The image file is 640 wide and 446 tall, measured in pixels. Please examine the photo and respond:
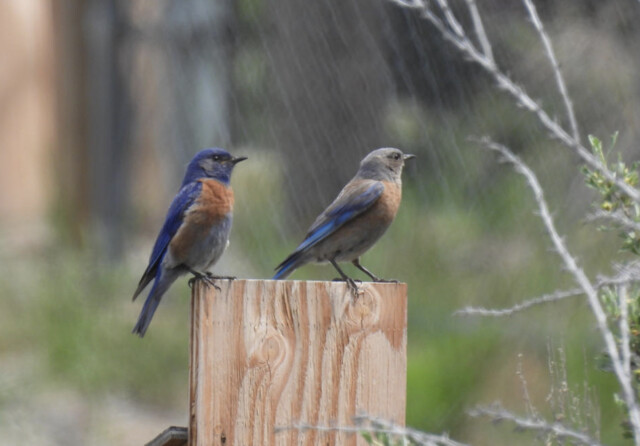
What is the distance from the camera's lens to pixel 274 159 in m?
5.04

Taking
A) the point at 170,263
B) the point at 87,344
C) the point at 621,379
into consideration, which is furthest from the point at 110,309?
the point at 621,379

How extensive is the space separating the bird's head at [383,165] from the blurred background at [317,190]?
0.28 metres

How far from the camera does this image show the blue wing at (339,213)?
4234mm

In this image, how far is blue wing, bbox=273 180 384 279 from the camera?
167 inches

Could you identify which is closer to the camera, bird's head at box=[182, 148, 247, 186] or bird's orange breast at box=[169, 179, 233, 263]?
bird's orange breast at box=[169, 179, 233, 263]

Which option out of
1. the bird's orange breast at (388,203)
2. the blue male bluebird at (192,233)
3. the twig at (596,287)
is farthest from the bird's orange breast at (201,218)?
the twig at (596,287)

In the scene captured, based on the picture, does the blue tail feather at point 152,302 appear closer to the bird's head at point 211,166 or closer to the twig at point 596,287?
the bird's head at point 211,166

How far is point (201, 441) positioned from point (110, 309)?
3.82 m

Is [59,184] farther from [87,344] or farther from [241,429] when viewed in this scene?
[241,429]

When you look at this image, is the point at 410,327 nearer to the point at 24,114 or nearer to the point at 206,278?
the point at 206,278

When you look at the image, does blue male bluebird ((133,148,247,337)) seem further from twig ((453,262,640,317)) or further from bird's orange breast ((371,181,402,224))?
twig ((453,262,640,317))

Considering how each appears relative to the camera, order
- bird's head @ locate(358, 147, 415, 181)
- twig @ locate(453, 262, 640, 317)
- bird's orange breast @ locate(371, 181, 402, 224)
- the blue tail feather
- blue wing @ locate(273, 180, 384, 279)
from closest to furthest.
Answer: twig @ locate(453, 262, 640, 317) → the blue tail feather → blue wing @ locate(273, 180, 384, 279) → bird's orange breast @ locate(371, 181, 402, 224) → bird's head @ locate(358, 147, 415, 181)

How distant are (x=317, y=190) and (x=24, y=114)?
308 centimetres

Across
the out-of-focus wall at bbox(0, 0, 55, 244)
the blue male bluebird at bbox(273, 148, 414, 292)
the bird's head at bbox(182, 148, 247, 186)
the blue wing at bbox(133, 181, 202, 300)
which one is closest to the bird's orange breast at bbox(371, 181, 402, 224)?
the blue male bluebird at bbox(273, 148, 414, 292)
